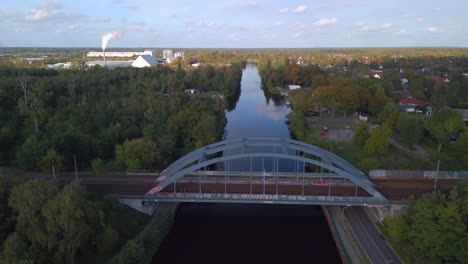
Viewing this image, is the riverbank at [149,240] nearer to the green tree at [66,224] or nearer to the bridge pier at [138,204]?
the bridge pier at [138,204]

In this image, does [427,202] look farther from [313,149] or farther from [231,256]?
[231,256]

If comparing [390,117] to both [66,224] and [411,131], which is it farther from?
[66,224]

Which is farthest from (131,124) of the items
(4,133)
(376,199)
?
(376,199)

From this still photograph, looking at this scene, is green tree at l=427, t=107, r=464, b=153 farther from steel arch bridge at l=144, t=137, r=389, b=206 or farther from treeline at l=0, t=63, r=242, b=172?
treeline at l=0, t=63, r=242, b=172

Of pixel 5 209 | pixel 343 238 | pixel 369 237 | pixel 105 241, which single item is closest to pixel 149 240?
pixel 105 241

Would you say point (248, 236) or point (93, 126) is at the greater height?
point (93, 126)

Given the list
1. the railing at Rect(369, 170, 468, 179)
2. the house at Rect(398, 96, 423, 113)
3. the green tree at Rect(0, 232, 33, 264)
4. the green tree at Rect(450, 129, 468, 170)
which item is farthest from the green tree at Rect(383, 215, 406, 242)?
the house at Rect(398, 96, 423, 113)

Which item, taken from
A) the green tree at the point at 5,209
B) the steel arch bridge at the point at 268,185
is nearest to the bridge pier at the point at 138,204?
the steel arch bridge at the point at 268,185
